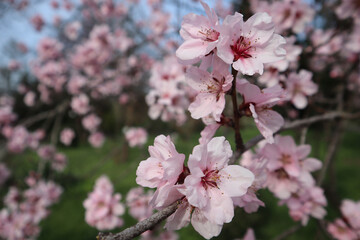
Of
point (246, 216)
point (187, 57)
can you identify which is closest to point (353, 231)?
point (187, 57)

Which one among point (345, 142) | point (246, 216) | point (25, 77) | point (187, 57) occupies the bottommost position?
point (345, 142)

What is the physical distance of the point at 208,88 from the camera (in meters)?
0.79

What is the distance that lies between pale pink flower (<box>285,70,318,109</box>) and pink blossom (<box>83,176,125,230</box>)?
127 cm

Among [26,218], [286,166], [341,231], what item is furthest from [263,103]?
[26,218]

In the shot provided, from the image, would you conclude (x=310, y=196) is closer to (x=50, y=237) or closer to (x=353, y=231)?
(x=353, y=231)

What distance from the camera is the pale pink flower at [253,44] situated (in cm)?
68

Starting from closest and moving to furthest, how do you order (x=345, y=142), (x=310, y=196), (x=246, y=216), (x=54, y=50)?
(x=310, y=196) → (x=246, y=216) → (x=54, y=50) → (x=345, y=142)

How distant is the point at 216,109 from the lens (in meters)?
0.75

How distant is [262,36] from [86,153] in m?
10.7

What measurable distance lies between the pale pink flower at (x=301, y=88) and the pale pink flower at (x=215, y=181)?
95 centimetres

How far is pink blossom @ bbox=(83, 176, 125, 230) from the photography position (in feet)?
5.46

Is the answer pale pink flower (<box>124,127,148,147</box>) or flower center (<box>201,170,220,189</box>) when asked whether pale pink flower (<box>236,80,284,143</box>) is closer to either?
flower center (<box>201,170,220,189</box>)

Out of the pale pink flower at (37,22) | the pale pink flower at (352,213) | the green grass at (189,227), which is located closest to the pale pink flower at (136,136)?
the green grass at (189,227)

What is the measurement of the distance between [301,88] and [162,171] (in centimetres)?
116
